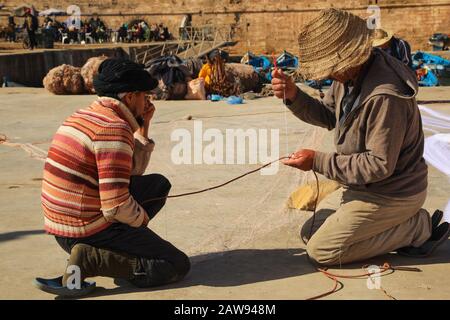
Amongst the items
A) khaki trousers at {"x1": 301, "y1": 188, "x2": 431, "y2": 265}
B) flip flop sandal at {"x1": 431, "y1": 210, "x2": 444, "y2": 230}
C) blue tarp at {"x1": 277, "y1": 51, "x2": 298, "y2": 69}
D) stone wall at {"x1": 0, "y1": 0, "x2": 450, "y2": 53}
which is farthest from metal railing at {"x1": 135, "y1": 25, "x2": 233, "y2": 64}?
khaki trousers at {"x1": 301, "y1": 188, "x2": 431, "y2": 265}

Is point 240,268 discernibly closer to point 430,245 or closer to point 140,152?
point 140,152

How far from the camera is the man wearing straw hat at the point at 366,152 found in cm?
391

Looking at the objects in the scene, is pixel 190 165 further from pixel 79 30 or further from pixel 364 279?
pixel 79 30

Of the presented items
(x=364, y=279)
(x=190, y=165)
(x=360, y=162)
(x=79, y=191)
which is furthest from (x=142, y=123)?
(x=190, y=165)

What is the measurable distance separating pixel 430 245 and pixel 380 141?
0.86 m

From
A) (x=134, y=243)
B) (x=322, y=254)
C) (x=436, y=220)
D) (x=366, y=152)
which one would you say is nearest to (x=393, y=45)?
(x=436, y=220)

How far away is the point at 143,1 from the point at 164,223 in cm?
3614

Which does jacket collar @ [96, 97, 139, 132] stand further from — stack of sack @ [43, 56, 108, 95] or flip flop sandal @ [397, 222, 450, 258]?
stack of sack @ [43, 56, 108, 95]

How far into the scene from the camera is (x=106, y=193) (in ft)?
11.8

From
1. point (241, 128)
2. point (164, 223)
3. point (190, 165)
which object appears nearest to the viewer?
point (164, 223)

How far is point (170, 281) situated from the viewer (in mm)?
3908

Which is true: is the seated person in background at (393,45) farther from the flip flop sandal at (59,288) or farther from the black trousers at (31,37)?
the black trousers at (31,37)

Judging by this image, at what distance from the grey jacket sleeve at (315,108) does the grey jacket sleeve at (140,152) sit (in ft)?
3.29

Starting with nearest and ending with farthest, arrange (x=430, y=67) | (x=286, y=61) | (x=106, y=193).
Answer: (x=106, y=193)
(x=430, y=67)
(x=286, y=61)
